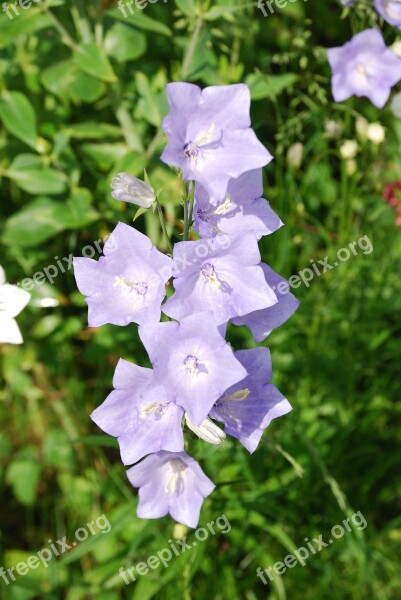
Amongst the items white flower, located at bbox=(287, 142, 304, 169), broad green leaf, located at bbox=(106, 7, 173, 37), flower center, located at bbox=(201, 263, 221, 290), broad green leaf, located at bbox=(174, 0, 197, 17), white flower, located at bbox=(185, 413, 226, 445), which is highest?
broad green leaf, located at bbox=(174, 0, 197, 17)

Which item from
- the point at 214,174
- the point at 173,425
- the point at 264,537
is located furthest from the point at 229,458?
the point at 214,174

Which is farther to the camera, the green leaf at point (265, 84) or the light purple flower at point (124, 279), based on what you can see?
the green leaf at point (265, 84)

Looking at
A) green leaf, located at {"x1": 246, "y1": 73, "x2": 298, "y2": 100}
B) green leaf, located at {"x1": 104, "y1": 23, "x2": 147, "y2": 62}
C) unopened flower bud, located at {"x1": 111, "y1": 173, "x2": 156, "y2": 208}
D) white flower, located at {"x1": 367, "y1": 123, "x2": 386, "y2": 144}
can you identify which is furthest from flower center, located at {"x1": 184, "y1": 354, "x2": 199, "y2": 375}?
green leaf, located at {"x1": 104, "y1": 23, "x2": 147, "y2": 62}

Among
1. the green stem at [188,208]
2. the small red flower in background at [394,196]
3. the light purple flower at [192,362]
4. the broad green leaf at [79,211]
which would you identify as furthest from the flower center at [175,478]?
the small red flower in background at [394,196]

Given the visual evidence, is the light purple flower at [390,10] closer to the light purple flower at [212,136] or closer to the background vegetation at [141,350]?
the background vegetation at [141,350]

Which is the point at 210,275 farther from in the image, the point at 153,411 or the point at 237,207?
the point at 153,411

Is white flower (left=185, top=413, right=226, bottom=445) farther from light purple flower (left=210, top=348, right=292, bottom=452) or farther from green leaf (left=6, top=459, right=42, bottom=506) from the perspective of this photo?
green leaf (left=6, top=459, right=42, bottom=506)

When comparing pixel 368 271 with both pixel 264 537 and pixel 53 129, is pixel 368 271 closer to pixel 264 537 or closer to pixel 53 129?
pixel 264 537
